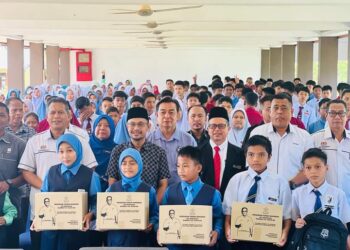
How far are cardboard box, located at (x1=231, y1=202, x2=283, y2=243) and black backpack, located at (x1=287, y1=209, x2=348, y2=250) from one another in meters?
0.20

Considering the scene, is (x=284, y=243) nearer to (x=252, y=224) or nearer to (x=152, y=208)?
(x=252, y=224)

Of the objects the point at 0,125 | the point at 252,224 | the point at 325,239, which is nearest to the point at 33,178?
the point at 0,125

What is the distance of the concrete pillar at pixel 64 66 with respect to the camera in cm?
2916

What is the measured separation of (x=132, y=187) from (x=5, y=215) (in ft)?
4.12

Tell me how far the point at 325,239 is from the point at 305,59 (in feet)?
63.1

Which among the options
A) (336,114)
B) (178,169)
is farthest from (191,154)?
(336,114)

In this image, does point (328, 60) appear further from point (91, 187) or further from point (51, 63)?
point (91, 187)

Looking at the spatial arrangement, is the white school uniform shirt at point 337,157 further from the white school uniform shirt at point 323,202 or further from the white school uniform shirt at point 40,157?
the white school uniform shirt at point 40,157

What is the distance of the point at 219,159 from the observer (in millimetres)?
4812

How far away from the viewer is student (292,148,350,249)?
4039 mm

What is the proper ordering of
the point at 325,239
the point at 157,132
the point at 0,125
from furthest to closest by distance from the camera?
the point at 157,132, the point at 0,125, the point at 325,239

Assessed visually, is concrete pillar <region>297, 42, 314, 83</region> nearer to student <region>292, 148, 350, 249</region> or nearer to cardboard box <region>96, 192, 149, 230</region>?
student <region>292, 148, 350, 249</region>

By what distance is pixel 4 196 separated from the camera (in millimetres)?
4652

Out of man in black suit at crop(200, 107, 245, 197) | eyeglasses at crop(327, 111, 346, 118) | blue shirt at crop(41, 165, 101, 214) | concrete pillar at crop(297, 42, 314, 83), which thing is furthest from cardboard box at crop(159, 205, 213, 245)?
concrete pillar at crop(297, 42, 314, 83)
